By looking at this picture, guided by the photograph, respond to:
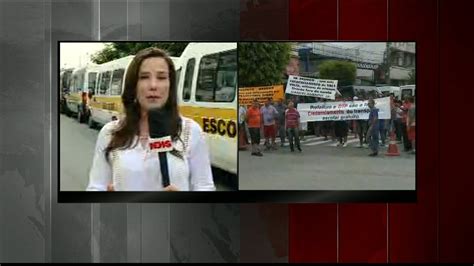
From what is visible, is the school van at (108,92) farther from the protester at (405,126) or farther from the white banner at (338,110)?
the protester at (405,126)

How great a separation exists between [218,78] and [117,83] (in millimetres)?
639

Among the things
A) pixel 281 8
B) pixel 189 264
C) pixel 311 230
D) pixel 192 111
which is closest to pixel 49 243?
pixel 189 264

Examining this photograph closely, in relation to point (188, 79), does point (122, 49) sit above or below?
above

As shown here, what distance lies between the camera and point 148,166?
4090 mm

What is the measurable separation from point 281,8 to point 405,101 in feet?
3.36

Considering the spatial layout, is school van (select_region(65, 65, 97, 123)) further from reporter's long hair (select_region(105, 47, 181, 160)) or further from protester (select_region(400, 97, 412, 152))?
protester (select_region(400, 97, 412, 152))

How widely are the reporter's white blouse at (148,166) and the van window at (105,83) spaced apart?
0.68 feet

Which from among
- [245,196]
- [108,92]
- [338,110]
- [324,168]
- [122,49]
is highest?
[122,49]

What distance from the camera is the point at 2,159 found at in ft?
14.0

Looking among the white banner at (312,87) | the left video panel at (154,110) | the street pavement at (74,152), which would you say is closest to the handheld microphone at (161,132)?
the left video panel at (154,110)

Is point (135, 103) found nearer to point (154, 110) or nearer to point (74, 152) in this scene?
point (154, 110)

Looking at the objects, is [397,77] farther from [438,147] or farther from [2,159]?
[2,159]

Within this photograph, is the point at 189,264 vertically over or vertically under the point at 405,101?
under

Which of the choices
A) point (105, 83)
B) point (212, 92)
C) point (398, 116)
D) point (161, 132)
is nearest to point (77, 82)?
point (105, 83)
